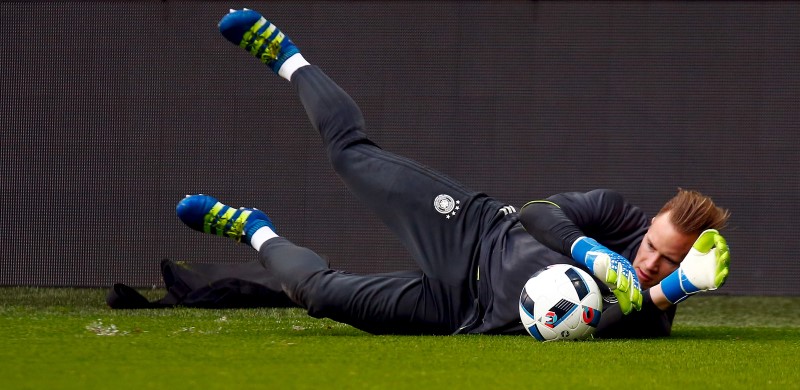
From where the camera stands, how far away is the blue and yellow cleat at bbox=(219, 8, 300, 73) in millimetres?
3500

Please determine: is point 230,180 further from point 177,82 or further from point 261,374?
point 261,374

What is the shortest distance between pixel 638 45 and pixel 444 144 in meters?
0.98

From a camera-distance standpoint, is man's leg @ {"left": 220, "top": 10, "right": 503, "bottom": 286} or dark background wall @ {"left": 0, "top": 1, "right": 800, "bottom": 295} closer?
man's leg @ {"left": 220, "top": 10, "right": 503, "bottom": 286}

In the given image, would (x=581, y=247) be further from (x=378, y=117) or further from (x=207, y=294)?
(x=378, y=117)

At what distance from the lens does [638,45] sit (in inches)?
203

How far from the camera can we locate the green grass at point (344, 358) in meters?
2.02

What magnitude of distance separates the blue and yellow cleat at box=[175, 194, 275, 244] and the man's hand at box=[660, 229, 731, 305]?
1.18m

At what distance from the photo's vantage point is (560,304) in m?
2.69

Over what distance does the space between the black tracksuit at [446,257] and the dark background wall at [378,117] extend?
6.58 ft

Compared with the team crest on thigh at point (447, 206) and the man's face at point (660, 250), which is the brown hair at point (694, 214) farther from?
the team crest on thigh at point (447, 206)

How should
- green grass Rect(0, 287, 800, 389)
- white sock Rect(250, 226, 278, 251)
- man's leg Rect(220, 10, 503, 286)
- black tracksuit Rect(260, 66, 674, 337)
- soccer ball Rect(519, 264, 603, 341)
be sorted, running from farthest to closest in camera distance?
white sock Rect(250, 226, 278, 251) → man's leg Rect(220, 10, 503, 286) → black tracksuit Rect(260, 66, 674, 337) → soccer ball Rect(519, 264, 603, 341) → green grass Rect(0, 287, 800, 389)

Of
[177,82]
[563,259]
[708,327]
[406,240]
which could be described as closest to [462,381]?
[563,259]

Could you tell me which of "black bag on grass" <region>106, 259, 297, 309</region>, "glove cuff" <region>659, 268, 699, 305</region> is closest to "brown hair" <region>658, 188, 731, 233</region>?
"glove cuff" <region>659, 268, 699, 305</region>

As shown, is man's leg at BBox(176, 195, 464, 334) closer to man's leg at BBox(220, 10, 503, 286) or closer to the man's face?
man's leg at BBox(220, 10, 503, 286)
